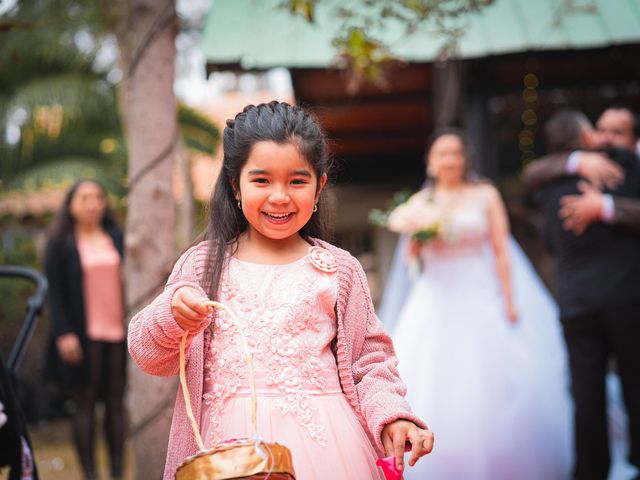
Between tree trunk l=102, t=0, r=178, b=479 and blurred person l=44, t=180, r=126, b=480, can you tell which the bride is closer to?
tree trunk l=102, t=0, r=178, b=479

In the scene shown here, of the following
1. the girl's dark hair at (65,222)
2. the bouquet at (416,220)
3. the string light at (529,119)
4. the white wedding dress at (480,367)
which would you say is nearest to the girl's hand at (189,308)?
the white wedding dress at (480,367)

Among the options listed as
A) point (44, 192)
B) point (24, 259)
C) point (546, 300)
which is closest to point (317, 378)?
point (546, 300)

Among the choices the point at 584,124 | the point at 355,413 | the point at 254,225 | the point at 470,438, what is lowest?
the point at 470,438

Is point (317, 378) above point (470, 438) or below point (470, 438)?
above

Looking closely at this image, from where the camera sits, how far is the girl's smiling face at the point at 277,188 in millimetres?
2145

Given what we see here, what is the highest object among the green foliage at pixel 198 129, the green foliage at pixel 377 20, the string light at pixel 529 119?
the green foliage at pixel 198 129

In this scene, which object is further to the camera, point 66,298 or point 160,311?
point 66,298

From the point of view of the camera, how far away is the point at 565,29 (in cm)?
593

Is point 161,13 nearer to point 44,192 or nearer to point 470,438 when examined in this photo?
point 470,438

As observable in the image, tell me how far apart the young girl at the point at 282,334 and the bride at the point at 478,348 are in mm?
2442

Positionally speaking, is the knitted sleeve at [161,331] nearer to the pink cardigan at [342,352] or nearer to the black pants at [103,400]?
the pink cardigan at [342,352]

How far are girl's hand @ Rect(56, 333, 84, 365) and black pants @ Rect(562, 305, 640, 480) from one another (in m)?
3.08

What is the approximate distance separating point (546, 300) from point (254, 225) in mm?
3759

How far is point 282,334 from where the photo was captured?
7.09 feet
